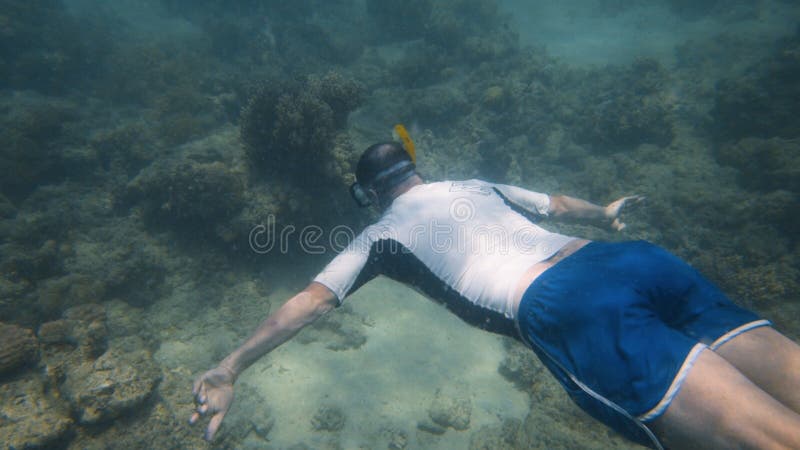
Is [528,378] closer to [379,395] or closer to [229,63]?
[379,395]

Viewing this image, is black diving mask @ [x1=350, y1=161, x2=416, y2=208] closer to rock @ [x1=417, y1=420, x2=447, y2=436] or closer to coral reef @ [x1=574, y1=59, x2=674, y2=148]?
rock @ [x1=417, y1=420, x2=447, y2=436]

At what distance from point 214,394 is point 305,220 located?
182 inches

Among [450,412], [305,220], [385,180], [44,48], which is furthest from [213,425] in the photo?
[44,48]

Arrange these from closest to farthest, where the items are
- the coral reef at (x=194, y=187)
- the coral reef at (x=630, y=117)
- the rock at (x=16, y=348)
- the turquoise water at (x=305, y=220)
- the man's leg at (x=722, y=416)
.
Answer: the man's leg at (x=722, y=416) → the rock at (x=16, y=348) → the turquoise water at (x=305, y=220) → the coral reef at (x=194, y=187) → the coral reef at (x=630, y=117)

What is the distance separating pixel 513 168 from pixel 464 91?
4.66m

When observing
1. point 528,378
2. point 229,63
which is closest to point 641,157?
point 528,378

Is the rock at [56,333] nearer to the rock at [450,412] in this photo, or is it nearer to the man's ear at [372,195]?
the man's ear at [372,195]

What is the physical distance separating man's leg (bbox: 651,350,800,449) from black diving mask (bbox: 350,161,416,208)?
2408mm

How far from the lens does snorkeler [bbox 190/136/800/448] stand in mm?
1731

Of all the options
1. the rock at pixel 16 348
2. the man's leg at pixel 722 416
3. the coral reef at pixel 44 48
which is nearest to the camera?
the man's leg at pixel 722 416

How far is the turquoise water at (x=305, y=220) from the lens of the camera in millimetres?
4488

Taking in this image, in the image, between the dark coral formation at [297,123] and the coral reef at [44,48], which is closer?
the dark coral formation at [297,123]

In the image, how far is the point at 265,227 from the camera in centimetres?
645

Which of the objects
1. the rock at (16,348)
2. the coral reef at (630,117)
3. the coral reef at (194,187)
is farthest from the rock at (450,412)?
the coral reef at (630,117)
